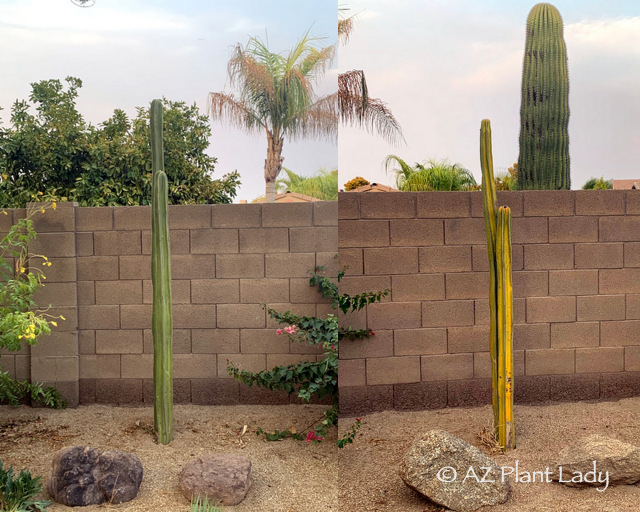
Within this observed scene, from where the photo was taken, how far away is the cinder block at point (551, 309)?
2.83 meters

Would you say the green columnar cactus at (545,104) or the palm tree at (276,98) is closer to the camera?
the palm tree at (276,98)

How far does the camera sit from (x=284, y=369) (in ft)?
8.64

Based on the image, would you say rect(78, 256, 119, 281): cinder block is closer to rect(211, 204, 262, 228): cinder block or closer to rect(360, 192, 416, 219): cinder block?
rect(211, 204, 262, 228): cinder block

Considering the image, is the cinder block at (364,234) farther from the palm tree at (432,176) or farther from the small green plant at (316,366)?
the palm tree at (432,176)

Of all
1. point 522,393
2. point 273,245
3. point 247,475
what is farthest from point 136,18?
point 522,393

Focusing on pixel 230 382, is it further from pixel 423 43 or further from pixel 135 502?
pixel 423 43

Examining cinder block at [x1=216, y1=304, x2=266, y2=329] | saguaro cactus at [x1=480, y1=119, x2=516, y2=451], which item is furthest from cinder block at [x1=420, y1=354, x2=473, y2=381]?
cinder block at [x1=216, y1=304, x2=266, y2=329]

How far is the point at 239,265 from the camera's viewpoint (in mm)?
2734

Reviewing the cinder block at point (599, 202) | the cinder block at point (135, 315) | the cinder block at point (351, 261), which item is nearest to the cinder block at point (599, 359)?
the cinder block at point (599, 202)

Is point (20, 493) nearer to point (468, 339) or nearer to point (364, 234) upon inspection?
point (364, 234)

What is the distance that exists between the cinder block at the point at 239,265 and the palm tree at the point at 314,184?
1.40 feet

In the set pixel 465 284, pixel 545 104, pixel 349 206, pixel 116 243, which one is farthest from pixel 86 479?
pixel 545 104

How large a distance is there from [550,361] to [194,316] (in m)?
1.82

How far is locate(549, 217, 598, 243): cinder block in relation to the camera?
283 cm
